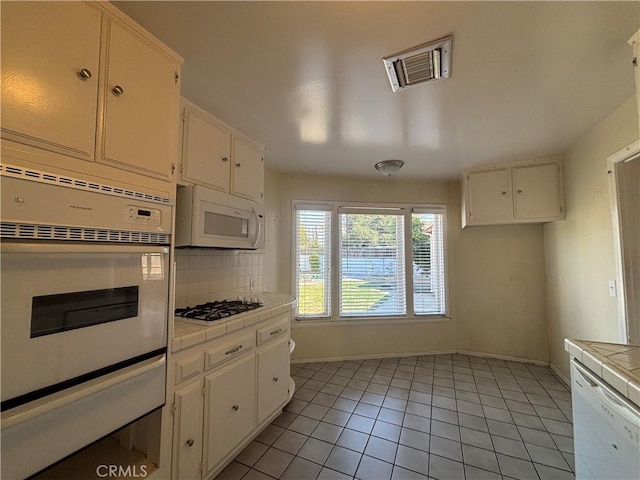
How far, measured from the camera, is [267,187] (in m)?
3.19

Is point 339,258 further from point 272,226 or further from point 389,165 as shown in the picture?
point 389,165

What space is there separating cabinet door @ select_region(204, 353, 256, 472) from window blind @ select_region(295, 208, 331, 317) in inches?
62.8

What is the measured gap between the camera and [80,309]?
0.98 meters

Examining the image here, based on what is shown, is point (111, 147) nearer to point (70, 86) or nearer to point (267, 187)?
point (70, 86)

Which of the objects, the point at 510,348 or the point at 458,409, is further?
the point at 510,348

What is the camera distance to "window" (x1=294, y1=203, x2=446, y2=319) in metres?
3.51

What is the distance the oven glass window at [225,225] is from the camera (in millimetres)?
1835

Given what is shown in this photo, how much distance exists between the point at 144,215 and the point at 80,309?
0.43m

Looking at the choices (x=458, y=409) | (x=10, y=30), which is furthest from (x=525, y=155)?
(x=10, y=30)

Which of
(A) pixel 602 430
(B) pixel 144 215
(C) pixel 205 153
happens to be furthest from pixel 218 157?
(A) pixel 602 430

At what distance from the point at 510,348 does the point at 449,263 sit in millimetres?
1263

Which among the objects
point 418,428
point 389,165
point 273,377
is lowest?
point 418,428

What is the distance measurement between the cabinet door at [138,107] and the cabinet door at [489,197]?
318 cm

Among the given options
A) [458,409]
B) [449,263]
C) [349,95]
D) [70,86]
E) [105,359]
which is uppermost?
[349,95]
